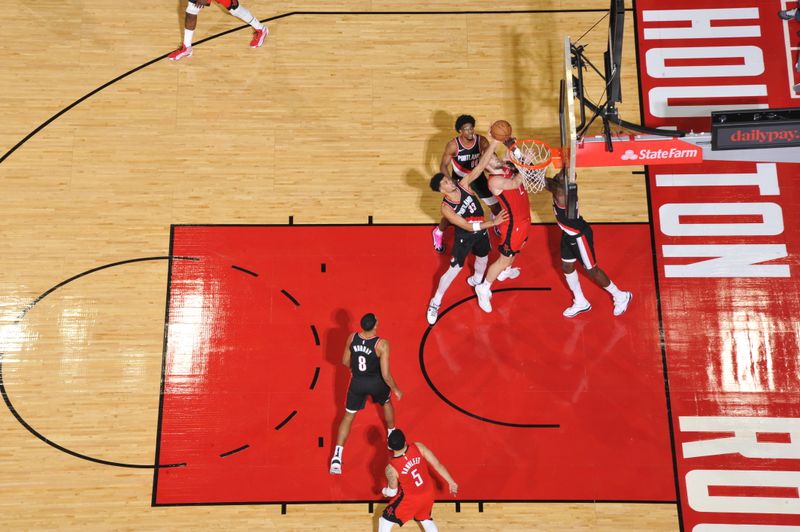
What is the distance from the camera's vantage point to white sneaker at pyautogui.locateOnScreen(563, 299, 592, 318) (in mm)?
8219

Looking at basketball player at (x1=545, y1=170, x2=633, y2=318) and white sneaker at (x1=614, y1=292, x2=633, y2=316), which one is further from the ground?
basketball player at (x1=545, y1=170, x2=633, y2=318)

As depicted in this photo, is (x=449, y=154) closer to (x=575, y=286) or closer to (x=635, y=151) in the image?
(x=635, y=151)

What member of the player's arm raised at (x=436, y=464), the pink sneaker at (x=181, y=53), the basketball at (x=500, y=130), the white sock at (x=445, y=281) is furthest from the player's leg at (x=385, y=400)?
the pink sneaker at (x=181, y=53)

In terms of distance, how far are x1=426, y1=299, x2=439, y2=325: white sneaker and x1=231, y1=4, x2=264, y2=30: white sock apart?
188 inches

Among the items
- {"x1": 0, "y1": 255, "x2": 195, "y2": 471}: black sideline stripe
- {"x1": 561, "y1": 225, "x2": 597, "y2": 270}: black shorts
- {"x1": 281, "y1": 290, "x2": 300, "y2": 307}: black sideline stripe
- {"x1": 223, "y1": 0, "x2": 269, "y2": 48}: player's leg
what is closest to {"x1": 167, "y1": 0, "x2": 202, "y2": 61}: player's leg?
{"x1": 223, "y1": 0, "x2": 269, "y2": 48}: player's leg

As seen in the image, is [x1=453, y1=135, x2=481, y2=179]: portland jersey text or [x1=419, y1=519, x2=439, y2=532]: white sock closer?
[x1=419, y1=519, x2=439, y2=532]: white sock

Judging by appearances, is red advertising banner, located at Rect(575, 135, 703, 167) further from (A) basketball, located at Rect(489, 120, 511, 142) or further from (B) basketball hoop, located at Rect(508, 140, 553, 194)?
(A) basketball, located at Rect(489, 120, 511, 142)

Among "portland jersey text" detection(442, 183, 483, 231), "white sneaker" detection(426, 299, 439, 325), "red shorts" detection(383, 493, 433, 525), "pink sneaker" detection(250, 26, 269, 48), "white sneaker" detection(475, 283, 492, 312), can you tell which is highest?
"pink sneaker" detection(250, 26, 269, 48)

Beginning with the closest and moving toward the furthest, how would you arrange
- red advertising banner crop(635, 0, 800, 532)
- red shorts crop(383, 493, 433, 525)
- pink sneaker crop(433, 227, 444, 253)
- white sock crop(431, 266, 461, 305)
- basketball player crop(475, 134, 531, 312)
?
1. red shorts crop(383, 493, 433, 525)
2. basketball player crop(475, 134, 531, 312)
3. red advertising banner crop(635, 0, 800, 532)
4. white sock crop(431, 266, 461, 305)
5. pink sneaker crop(433, 227, 444, 253)

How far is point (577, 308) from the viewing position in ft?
27.0

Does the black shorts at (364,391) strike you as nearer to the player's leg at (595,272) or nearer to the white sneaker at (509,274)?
the white sneaker at (509,274)

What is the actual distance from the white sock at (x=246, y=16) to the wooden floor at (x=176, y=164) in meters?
0.34

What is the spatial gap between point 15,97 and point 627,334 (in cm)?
899

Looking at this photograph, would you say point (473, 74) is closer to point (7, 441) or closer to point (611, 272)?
point (611, 272)
